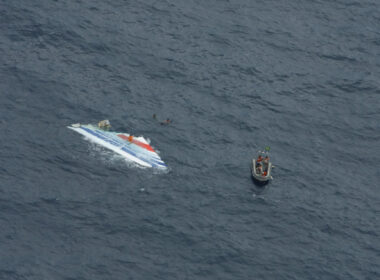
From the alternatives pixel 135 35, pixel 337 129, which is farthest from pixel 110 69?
pixel 337 129

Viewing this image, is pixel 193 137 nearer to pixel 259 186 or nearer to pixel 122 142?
pixel 122 142

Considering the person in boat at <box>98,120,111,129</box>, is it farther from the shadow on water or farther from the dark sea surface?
the shadow on water

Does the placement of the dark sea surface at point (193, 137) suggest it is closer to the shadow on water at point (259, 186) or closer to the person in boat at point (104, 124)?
the shadow on water at point (259, 186)

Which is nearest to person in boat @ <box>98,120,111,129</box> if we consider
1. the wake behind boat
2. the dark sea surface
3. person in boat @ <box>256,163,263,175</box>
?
the wake behind boat

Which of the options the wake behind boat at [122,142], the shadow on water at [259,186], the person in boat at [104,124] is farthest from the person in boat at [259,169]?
the person in boat at [104,124]

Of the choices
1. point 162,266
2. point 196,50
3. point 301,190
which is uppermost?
point 196,50

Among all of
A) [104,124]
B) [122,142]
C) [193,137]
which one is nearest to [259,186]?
[193,137]

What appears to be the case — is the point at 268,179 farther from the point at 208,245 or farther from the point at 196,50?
the point at 196,50
